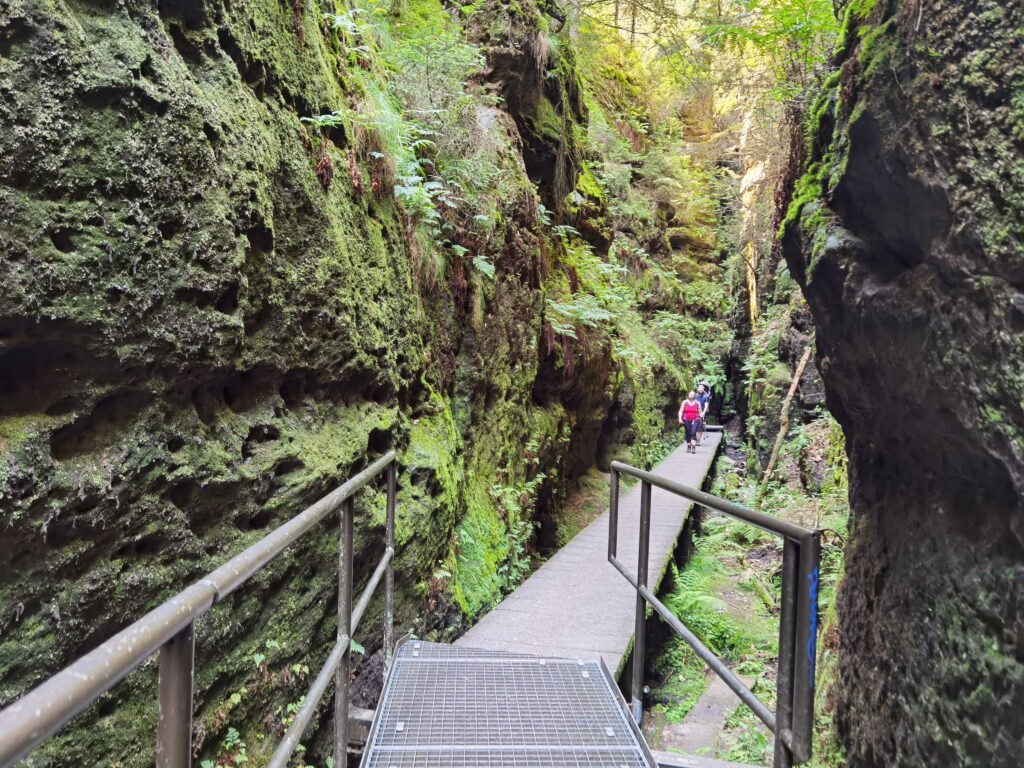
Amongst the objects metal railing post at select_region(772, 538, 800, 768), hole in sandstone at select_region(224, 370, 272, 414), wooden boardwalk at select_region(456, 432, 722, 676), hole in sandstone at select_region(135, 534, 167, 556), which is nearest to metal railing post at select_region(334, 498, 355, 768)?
hole in sandstone at select_region(135, 534, 167, 556)

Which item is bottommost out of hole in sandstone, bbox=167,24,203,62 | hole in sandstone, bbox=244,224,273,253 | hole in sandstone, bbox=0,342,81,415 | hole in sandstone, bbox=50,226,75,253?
hole in sandstone, bbox=0,342,81,415

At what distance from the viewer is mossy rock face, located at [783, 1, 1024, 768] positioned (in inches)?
78.5

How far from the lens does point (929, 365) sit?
2.43 meters

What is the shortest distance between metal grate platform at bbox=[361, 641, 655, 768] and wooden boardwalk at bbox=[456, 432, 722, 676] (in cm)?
75

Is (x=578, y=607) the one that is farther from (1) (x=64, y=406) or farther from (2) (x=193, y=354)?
(1) (x=64, y=406)

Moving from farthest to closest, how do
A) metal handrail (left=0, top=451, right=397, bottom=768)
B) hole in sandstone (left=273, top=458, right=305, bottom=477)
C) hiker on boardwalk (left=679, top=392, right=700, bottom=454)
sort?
hiker on boardwalk (left=679, top=392, right=700, bottom=454) < hole in sandstone (left=273, top=458, right=305, bottom=477) < metal handrail (left=0, top=451, right=397, bottom=768)

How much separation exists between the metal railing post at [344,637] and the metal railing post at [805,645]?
67.2 inches

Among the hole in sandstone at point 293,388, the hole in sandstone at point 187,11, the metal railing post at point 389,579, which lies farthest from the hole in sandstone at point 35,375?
the metal railing post at point 389,579

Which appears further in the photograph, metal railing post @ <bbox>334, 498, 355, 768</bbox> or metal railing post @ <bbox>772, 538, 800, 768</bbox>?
metal railing post @ <bbox>334, 498, 355, 768</bbox>

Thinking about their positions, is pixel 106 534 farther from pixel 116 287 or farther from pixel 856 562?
pixel 856 562

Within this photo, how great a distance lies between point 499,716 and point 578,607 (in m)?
2.48

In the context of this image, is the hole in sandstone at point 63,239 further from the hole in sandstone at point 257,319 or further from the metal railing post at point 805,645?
the metal railing post at point 805,645

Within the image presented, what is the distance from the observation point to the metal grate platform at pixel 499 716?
2.75 metres

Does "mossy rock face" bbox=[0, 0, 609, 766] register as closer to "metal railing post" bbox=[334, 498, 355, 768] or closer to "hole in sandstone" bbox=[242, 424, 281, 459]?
"hole in sandstone" bbox=[242, 424, 281, 459]
